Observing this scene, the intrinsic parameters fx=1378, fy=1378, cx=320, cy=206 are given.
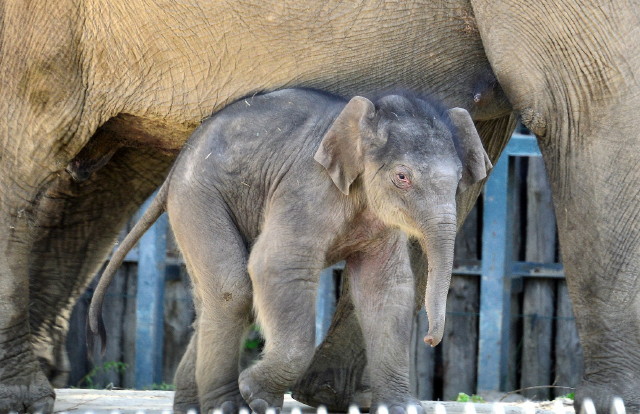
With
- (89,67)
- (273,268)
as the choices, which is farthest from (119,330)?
(273,268)

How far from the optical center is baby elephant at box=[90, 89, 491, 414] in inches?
190

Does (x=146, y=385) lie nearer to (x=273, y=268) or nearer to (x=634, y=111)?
(x=273, y=268)

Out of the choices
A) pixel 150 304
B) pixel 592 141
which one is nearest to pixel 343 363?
pixel 592 141

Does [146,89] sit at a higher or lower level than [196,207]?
higher

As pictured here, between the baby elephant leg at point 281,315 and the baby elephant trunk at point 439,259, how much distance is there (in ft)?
1.55

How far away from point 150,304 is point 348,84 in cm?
411

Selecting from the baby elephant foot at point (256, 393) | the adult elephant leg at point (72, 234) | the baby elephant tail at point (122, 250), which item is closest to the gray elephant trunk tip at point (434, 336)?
the baby elephant foot at point (256, 393)

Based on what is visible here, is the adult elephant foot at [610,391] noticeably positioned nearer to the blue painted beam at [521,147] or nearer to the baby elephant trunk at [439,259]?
the baby elephant trunk at [439,259]

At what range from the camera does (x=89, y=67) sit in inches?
230

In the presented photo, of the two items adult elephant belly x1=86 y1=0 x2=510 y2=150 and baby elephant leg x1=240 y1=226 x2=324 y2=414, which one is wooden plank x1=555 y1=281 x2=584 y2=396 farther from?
baby elephant leg x1=240 y1=226 x2=324 y2=414

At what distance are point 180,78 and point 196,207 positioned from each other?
2.42 feet

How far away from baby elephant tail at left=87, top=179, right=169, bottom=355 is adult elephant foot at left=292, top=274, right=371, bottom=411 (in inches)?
33.3

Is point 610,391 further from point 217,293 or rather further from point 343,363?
point 217,293

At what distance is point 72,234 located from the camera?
22.6 ft
